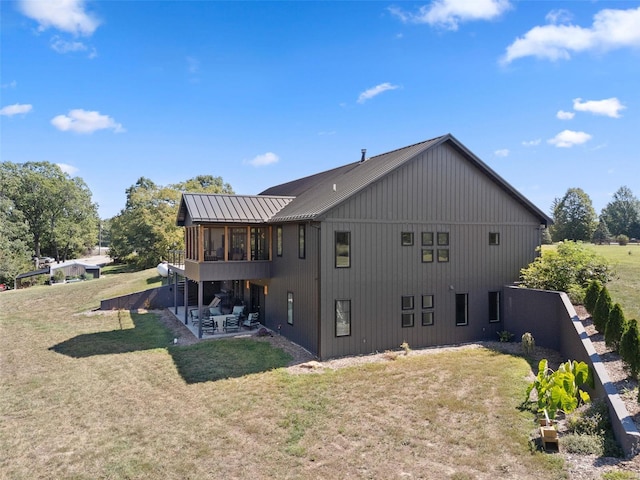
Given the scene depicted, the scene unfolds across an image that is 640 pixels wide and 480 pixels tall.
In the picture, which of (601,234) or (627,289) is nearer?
(627,289)

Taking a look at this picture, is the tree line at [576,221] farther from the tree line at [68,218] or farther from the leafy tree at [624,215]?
the tree line at [68,218]

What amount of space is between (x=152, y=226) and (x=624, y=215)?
65.2m

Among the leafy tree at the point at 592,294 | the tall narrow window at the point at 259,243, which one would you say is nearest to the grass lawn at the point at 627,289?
the leafy tree at the point at 592,294

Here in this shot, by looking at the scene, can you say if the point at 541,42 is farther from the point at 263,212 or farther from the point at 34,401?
the point at 34,401

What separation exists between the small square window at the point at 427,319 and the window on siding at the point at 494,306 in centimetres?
279

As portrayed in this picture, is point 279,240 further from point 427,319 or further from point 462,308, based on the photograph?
point 462,308

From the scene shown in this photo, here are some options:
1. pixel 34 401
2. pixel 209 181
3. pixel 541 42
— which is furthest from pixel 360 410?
pixel 209 181

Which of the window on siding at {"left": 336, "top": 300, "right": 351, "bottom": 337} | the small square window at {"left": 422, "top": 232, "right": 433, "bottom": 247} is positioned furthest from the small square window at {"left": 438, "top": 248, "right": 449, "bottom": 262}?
the window on siding at {"left": 336, "top": 300, "right": 351, "bottom": 337}

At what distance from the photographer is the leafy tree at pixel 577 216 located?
4128cm

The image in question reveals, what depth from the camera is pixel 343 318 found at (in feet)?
42.4

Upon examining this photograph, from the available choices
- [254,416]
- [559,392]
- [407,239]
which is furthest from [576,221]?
[254,416]

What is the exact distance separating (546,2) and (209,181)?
4894cm

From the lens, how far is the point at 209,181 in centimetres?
5606

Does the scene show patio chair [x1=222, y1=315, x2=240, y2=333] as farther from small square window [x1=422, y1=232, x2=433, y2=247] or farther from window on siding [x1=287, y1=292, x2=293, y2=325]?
small square window [x1=422, y1=232, x2=433, y2=247]
